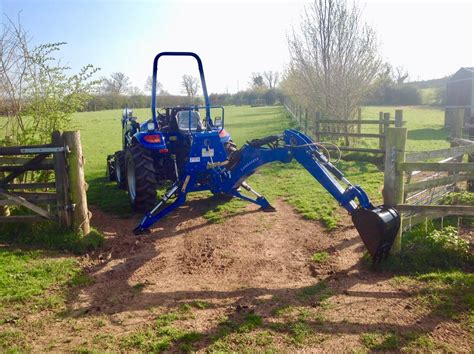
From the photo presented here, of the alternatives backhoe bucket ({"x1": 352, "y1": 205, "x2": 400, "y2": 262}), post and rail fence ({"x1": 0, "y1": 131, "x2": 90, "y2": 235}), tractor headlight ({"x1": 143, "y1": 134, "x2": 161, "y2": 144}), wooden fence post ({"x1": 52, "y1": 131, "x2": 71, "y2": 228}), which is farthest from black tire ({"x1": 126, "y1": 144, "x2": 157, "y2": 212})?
backhoe bucket ({"x1": 352, "y1": 205, "x2": 400, "y2": 262})

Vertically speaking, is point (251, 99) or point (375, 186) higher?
point (251, 99)

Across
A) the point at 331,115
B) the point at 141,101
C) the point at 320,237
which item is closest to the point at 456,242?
the point at 320,237

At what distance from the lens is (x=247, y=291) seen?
13.8 ft

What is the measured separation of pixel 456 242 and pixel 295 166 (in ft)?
23.8

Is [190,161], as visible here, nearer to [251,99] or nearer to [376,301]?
[376,301]

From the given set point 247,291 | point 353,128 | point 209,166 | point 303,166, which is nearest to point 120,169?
point 209,166

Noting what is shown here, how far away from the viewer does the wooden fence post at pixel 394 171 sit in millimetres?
4527

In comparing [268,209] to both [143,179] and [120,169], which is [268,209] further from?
[120,169]

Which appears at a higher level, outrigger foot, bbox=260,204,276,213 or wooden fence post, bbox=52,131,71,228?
wooden fence post, bbox=52,131,71,228

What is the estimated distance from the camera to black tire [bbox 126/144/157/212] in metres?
6.77

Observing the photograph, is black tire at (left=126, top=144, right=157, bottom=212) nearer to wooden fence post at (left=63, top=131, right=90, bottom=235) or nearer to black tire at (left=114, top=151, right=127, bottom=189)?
wooden fence post at (left=63, top=131, right=90, bottom=235)

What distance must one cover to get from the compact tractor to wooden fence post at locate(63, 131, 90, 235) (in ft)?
2.60

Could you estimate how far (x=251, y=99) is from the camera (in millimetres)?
73188

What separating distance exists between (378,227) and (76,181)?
409 centimetres
